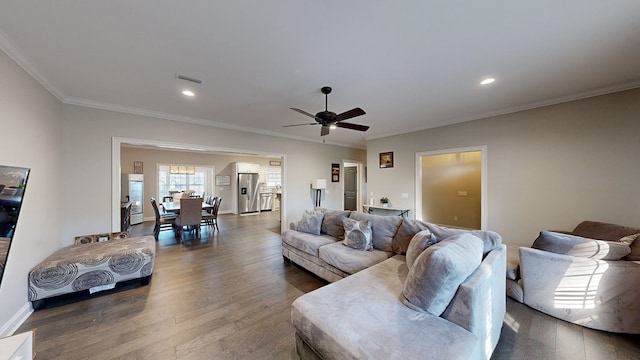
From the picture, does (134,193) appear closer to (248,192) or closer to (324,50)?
(248,192)

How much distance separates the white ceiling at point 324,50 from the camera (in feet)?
5.34

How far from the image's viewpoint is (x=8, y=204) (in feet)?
4.98

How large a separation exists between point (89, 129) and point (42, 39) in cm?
201

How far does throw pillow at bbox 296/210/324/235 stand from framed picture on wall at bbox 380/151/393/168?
2881 millimetres

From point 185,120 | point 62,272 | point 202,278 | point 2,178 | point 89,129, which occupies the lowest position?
point 202,278

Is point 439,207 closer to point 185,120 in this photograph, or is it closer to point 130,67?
point 185,120

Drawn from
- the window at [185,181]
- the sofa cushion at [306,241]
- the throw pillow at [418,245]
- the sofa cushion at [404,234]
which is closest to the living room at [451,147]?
the sofa cushion at [306,241]

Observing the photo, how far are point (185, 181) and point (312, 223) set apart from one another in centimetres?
697

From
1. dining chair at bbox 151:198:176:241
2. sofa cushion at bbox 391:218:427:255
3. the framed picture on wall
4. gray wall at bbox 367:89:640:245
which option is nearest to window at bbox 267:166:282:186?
dining chair at bbox 151:198:176:241

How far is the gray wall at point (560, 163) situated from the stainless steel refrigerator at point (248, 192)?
7.22 metres

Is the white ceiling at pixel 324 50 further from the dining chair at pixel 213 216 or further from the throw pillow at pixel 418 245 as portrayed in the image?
the dining chair at pixel 213 216

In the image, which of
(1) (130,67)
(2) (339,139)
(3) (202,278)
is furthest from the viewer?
(2) (339,139)

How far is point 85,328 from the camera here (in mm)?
2088

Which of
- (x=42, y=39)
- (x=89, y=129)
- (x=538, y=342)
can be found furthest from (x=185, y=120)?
(x=538, y=342)
